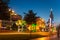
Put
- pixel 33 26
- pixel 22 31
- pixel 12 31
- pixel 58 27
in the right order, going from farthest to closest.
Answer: pixel 22 31 < pixel 12 31 < pixel 33 26 < pixel 58 27

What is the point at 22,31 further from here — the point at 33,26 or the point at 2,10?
the point at 33,26

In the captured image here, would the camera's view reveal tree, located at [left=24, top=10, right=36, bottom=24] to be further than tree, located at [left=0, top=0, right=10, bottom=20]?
Yes

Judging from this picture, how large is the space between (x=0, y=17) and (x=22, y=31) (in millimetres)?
5492

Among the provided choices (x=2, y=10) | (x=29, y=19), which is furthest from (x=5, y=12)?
(x=29, y=19)

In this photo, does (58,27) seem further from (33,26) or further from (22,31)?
(22,31)

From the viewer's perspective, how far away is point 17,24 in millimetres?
33094

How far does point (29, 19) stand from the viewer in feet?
115

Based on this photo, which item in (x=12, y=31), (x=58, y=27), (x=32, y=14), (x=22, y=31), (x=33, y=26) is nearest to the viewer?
(x=58, y=27)

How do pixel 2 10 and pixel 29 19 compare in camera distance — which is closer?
pixel 2 10

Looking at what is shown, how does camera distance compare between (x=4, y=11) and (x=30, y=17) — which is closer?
(x=4, y=11)

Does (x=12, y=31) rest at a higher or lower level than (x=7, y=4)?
lower

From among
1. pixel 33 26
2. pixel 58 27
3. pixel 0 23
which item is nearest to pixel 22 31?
pixel 0 23

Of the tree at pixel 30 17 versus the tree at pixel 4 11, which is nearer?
the tree at pixel 4 11

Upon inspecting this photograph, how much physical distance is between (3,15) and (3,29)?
191 cm
